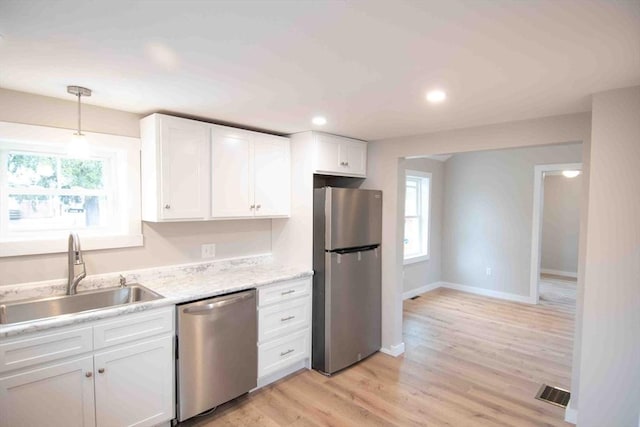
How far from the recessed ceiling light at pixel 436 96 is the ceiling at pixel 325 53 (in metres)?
0.05

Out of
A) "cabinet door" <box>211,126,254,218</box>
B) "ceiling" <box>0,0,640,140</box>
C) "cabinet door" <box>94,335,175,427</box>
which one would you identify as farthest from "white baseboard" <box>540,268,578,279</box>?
"cabinet door" <box>94,335,175,427</box>

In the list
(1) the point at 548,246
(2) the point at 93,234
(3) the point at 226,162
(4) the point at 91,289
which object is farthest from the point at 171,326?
(1) the point at 548,246

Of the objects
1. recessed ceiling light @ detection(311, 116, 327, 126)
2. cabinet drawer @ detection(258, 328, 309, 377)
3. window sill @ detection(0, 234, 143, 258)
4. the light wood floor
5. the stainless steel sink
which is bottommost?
the light wood floor

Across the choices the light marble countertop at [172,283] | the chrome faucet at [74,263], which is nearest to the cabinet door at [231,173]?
the light marble countertop at [172,283]

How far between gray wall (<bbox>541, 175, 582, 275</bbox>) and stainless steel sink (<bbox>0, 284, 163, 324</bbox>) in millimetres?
7747

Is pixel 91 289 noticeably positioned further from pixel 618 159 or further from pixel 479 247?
pixel 479 247

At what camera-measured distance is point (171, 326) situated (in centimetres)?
228

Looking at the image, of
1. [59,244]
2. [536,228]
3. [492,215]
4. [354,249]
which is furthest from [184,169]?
[536,228]

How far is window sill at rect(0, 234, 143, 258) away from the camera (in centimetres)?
217

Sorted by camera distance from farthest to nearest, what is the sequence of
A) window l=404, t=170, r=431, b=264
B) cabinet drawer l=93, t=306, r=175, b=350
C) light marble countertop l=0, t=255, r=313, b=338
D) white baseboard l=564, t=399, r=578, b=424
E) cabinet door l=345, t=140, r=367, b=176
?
window l=404, t=170, r=431, b=264 → cabinet door l=345, t=140, r=367, b=176 → white baseboard l=564, t=399, r=578, b=424 → cabinet drawer l=93, t=306, r=175, b=350 → light marble countertop l=0, t=255, r=313, b=338

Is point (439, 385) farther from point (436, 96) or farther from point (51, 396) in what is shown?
point (51, 396)

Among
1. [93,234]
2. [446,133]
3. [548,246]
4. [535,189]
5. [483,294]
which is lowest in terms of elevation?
[483,294]

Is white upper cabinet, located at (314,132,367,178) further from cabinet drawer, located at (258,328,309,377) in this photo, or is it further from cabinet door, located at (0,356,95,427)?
cabinet door, located at (0,356,95,427)

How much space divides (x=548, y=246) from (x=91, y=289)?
8.09m
